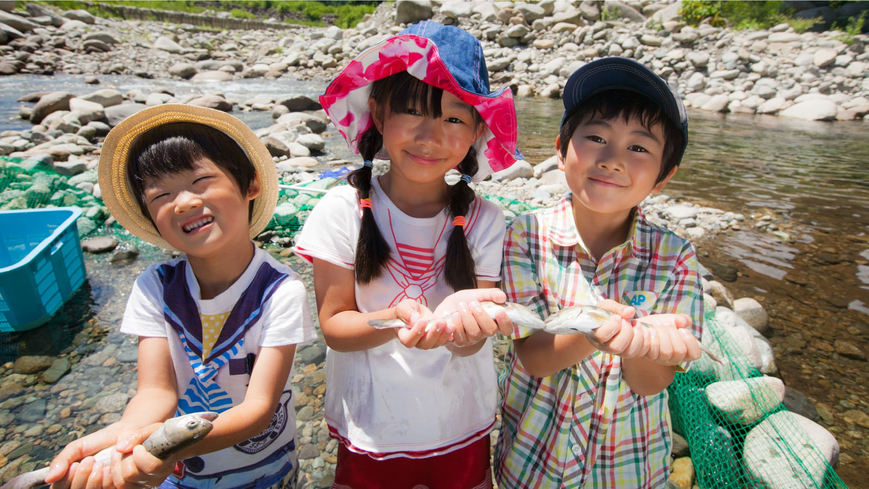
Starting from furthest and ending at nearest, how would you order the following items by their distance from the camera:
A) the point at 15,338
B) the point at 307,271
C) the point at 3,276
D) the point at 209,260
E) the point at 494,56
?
the point at 494,56, the point at 307,271, the point at 15,338, the point at 3,276, the point at 209,260

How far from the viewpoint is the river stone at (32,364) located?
11.0 feet

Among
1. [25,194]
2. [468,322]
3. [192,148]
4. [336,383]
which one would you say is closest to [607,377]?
[468,322]

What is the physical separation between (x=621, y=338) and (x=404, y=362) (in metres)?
0.83

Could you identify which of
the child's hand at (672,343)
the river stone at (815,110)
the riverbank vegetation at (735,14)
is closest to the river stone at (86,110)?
the child's hand at (672,343)

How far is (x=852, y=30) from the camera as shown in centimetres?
1925

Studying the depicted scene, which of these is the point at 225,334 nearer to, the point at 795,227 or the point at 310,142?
the point at 795,227

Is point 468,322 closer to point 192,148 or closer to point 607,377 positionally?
point 607,377

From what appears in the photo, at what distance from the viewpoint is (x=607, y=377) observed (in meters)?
1.84

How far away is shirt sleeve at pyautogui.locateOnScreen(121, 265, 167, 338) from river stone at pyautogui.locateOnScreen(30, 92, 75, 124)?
12295 millimetres

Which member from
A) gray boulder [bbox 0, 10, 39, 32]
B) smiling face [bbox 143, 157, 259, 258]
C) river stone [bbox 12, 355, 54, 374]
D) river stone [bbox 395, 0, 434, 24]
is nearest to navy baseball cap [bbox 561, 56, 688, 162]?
smiling face [bbox 143, 157, 259, 258]

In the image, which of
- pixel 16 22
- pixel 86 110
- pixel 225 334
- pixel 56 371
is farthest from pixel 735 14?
pixel 16 22

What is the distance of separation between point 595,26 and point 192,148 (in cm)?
2404

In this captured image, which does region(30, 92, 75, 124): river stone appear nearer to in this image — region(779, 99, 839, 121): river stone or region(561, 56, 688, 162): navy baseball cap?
region(561, 56, 688, 162): navy baseball cap

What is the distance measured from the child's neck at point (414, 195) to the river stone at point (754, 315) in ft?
12.3
